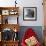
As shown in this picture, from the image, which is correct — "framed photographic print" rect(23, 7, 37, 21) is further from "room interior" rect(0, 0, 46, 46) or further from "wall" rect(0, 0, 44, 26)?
"wall" rect(0, 0, 44, 26)

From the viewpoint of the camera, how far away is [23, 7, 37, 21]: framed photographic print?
19.5 feet

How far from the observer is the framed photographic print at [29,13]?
5.95 metres

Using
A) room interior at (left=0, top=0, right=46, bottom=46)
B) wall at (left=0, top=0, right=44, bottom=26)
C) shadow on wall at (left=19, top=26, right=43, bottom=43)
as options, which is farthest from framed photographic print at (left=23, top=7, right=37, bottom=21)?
shadow on wall at (left=19, top=26, right=43, bottom=43)

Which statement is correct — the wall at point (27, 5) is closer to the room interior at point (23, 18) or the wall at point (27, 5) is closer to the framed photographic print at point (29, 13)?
the room interior at point (23, 18)

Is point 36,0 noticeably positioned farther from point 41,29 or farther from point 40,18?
point 41,29

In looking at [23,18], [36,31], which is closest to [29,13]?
[23,18]

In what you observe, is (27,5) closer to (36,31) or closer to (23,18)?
(23,18)

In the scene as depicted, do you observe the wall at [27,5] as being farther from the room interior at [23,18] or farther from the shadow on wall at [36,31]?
the shadow on wall at [36,31]

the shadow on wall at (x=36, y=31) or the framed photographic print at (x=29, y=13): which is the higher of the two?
the framed photographic print at (x=29, y=13)

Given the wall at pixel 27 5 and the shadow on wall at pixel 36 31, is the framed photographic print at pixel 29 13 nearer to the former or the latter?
the wall at pixel 27 5

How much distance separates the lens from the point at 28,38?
554 centimetres

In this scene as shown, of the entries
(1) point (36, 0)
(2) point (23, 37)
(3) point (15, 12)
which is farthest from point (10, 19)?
(1) point (36, 0)

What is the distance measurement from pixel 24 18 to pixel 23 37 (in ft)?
2.51

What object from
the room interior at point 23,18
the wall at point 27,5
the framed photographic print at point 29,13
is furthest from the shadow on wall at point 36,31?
the framed photographic print at point 29,13
